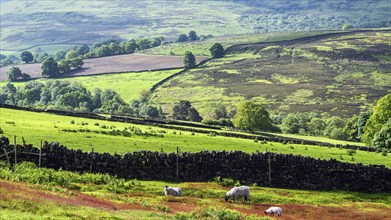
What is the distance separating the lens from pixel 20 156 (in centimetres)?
4575

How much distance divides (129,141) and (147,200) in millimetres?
19403

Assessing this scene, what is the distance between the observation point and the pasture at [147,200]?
92.8 feet

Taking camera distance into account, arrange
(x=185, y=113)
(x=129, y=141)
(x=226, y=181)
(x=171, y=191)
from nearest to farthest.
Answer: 1. (x=171, y=191)
2. (x=226, y=181)
3. (x=129, y=141)
4. (x=185, y=113)

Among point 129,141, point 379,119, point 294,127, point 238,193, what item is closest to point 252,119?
point 294,127

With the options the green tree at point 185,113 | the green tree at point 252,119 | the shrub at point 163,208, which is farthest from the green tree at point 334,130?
the shrub at point 163,208

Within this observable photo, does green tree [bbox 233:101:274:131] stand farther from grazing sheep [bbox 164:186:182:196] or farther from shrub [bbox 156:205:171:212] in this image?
shrub [bbox 156:205:171:212]

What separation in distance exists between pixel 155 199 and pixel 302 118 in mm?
113426

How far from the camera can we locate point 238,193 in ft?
136

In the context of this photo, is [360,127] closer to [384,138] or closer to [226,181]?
[384,138]

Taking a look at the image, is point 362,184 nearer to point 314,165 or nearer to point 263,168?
point 314,165

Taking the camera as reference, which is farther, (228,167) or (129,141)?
(129,141)

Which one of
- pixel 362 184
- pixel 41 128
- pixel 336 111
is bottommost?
pixel 336 111

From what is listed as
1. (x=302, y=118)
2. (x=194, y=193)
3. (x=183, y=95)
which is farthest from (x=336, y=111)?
(x=194, y=193)

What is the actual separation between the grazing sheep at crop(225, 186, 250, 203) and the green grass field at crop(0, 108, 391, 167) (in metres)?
11.7
